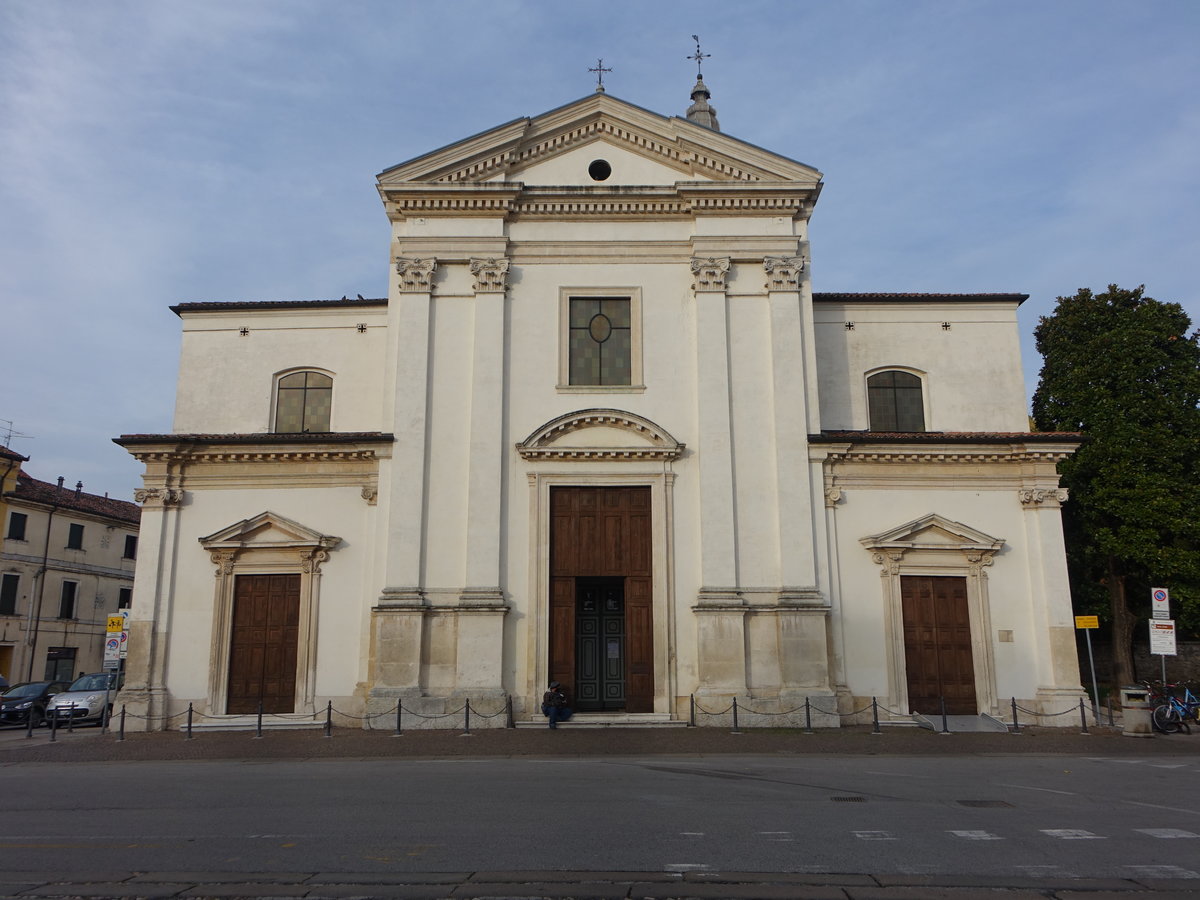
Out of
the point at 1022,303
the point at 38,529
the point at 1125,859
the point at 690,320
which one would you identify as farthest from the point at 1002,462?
the point at 38,529

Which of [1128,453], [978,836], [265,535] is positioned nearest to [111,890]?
[978,836]

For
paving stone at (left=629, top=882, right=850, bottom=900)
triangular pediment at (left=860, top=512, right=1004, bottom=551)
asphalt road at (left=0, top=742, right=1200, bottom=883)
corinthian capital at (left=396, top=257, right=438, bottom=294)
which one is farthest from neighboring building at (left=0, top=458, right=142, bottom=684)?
paving stone at (left=629, top=882, right=850, bottom=900)

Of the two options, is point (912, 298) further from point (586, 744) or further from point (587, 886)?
point (587, 886)

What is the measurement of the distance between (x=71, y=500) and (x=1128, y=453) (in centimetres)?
4485

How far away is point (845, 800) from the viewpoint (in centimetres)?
1126

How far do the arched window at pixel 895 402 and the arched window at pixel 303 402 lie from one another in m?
14.5

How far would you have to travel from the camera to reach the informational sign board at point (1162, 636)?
20.1 meters

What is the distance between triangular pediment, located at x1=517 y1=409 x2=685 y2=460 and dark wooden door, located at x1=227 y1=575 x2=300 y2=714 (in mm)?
6788

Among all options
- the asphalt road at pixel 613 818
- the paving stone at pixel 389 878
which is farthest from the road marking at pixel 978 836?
the paving stone at pixel 389 878

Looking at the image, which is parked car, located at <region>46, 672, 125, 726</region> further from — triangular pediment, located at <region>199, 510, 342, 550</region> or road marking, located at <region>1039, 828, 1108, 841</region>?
road marking, located at <region>1039, 828, 1108, 841</region>

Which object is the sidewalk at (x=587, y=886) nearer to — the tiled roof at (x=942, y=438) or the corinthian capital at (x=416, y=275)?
the tiled roof at (x=942, y=438)

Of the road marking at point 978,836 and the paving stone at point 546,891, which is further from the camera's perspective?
the road marking at point 978,836

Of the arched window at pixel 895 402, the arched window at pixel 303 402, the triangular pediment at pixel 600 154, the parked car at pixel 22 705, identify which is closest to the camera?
the triangular pediment at pixel 600 154

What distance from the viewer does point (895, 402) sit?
25156mm
